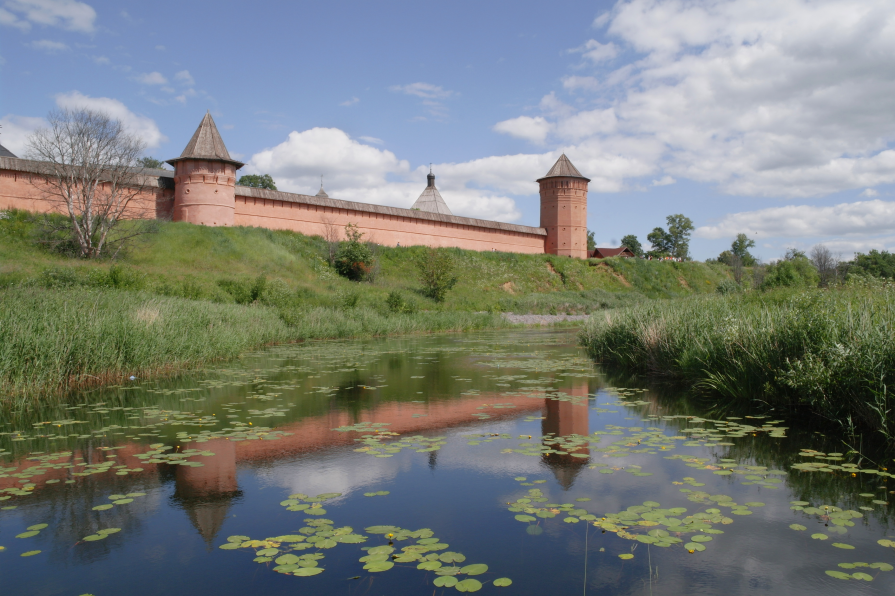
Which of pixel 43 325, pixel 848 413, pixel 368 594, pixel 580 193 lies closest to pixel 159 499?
pixel 368 594

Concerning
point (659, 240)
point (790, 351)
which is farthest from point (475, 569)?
point (659, 240)

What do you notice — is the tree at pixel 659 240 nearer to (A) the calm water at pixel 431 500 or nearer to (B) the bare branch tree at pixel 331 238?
(B) the bare branch tree at pixel 331 238

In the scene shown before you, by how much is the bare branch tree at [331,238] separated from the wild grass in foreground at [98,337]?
537 inches

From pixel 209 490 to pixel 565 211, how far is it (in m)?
36.7

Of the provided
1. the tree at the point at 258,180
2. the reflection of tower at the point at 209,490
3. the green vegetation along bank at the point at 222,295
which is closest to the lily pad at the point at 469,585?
the reflection of tower at the point at 209,490

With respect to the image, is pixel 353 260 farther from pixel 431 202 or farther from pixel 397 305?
pixel 431 202

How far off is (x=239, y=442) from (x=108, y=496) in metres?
1.35

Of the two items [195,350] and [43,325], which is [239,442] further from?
[195,350]

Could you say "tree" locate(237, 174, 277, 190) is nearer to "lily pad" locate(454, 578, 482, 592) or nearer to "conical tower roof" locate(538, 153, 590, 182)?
"conical tower roof" locate(538, 153, 590, 182)

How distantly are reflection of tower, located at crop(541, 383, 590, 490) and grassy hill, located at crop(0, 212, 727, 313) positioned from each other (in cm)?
885

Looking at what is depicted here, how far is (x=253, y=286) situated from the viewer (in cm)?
1809

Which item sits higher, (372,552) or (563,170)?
(563,170)

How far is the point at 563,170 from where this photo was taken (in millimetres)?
39062

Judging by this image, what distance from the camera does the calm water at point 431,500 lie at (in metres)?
2.67
